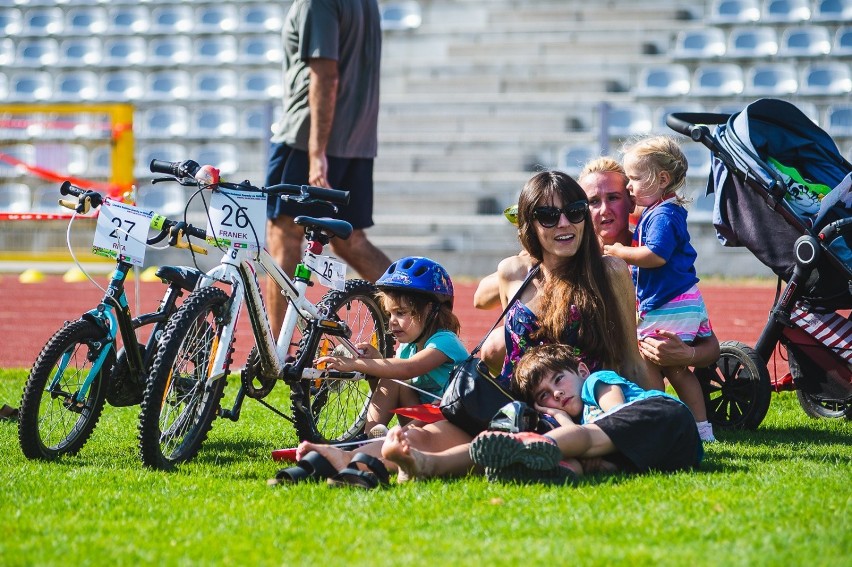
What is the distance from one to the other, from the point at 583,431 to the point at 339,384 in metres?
1.43

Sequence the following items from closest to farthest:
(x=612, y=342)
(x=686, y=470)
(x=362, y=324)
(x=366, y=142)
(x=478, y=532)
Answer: (x=478, y=532) < (x=686, y=470) < (x=612, y=342) < (x=362, y=324) < (x=366, y=142)

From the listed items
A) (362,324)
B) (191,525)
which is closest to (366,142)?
(362,324)

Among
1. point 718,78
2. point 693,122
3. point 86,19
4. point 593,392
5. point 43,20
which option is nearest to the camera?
point 593,392

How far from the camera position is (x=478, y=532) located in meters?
3.19

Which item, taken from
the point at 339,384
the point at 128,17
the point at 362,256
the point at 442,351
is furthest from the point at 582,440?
the point at 128,17

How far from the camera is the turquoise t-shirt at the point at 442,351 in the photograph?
4609 mm

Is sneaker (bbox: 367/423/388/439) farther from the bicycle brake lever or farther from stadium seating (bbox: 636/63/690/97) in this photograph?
stadium seating (bbox: 636/63/690/97)

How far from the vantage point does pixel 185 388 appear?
4.27 m

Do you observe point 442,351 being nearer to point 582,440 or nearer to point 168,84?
point 582,440

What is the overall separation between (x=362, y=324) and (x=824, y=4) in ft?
44.6

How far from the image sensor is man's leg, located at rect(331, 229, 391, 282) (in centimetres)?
620

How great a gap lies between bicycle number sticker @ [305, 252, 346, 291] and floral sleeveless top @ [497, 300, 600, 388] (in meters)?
0.78

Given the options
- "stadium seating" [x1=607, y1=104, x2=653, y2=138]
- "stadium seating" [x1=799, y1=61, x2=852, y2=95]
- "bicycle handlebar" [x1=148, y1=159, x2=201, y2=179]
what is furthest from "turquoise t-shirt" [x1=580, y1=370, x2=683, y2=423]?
"stadium seating" [x1=799, y1=61, x2=852, y2=95]

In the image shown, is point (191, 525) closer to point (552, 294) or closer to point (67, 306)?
point (552, 294)
